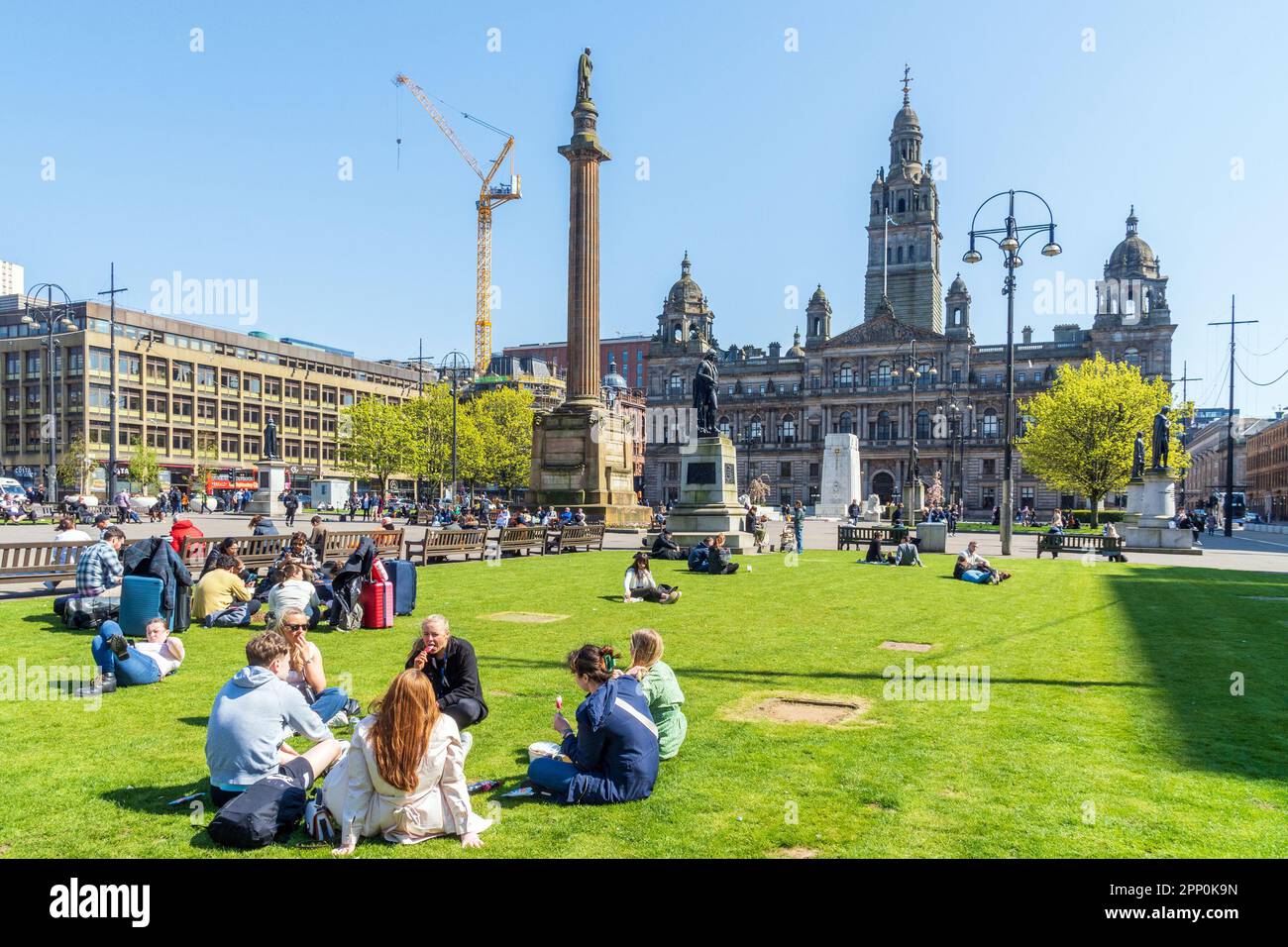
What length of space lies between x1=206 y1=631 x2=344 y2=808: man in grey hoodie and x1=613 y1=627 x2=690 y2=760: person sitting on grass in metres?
2.13

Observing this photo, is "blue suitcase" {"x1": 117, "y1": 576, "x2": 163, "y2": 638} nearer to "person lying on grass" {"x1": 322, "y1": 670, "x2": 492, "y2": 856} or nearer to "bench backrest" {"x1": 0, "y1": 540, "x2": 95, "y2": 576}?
"bench backrest" {"x1": 0, "y1": 540, "x2": 95, "y2": 576}

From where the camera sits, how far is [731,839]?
5012mm

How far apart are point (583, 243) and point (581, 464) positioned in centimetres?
911

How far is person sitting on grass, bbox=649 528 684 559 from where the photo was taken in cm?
2416

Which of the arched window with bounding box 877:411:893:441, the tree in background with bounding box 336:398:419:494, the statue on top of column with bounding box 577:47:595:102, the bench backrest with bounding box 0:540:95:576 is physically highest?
the statue on top of column with bounding box 577:47:595:102

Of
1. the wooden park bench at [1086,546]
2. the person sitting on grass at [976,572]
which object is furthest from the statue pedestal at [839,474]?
the person sitting on grass at [976,572]

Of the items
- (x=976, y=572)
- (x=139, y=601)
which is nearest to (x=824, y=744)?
(x=139, y=601)

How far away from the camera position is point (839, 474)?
7000cm

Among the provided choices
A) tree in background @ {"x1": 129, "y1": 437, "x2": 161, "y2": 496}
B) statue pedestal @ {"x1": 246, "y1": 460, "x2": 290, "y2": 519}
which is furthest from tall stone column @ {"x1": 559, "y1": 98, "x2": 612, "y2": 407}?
tree in background @ {"x1": 129, "y1": 437, "x2": 161, "y2": 496}

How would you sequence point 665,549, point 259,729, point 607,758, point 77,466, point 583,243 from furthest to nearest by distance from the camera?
point 77,466 → point 583,243 → point 665,549 → point 607,758 → point 259,729

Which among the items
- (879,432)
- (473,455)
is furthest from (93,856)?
(879,432)

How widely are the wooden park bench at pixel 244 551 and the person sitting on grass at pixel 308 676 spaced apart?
887 centimetres

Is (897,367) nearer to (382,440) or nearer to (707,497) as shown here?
(382,440)
